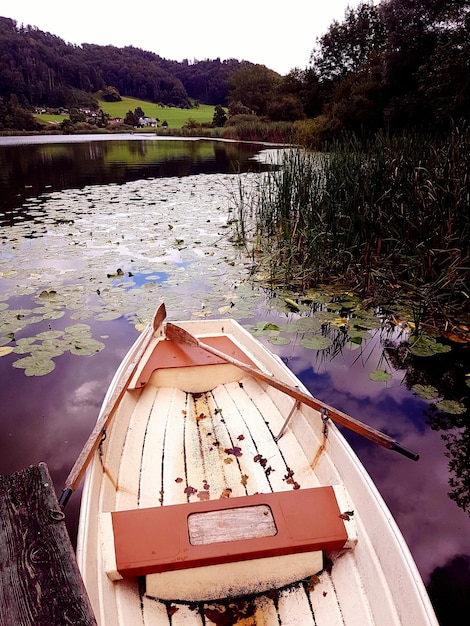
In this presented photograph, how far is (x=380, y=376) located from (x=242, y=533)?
2.18m

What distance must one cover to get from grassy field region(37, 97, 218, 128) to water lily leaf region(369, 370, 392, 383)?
65.5 m

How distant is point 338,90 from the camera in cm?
1931

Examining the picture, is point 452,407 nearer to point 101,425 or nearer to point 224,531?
point 224,531

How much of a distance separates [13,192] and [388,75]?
13.4 m

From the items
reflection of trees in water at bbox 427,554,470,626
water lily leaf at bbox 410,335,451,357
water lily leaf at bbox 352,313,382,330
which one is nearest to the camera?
reflection of trees in water at bbox 427,554,470,626

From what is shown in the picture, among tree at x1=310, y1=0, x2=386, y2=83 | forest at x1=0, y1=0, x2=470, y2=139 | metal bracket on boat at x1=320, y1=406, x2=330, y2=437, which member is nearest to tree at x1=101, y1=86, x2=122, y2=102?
forest at x1=0, y1=0, x2=470, y2=139

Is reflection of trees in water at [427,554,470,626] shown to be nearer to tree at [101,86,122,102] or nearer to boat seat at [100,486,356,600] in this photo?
boat seat at [100,486,356,600]

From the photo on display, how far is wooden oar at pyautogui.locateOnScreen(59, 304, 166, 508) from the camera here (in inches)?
64.7

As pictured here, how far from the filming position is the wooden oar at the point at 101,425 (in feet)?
5.39

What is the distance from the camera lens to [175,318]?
4.34 meters

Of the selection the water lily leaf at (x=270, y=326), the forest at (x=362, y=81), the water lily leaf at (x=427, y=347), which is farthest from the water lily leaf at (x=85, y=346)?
the forest at (x=362, y=81)

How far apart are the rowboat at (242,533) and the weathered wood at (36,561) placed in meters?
0.31

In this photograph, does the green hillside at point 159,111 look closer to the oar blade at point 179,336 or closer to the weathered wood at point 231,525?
the oar blade at point 179,336

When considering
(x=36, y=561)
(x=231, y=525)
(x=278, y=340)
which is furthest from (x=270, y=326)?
(x=36, y=561)
